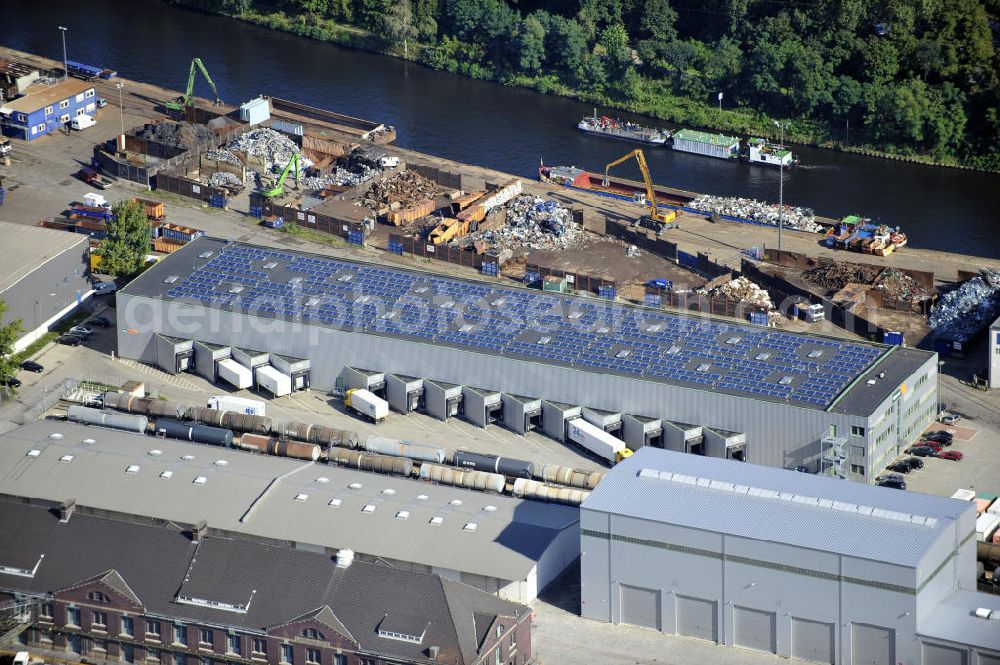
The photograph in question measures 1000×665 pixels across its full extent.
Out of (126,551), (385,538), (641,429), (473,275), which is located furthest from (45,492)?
(473,275)

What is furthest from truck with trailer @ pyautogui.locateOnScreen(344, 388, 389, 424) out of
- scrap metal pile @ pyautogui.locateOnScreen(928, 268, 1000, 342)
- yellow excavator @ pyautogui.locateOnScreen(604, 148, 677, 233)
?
scrap metal pile @ pyautogui.locateOnScreen(928, 268, 1000, 342)

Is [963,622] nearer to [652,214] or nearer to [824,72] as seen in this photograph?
[652,214]

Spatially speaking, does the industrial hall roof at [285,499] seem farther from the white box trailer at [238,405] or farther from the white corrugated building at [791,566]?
the white box trailer at [238,405]

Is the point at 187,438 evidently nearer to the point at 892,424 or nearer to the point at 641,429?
the point at 641,429

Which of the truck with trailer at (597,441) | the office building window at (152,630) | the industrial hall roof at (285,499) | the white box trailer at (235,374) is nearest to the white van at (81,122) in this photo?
the white box trailer at (235,374)

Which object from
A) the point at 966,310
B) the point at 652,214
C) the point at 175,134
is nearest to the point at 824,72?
the point at 652,214
